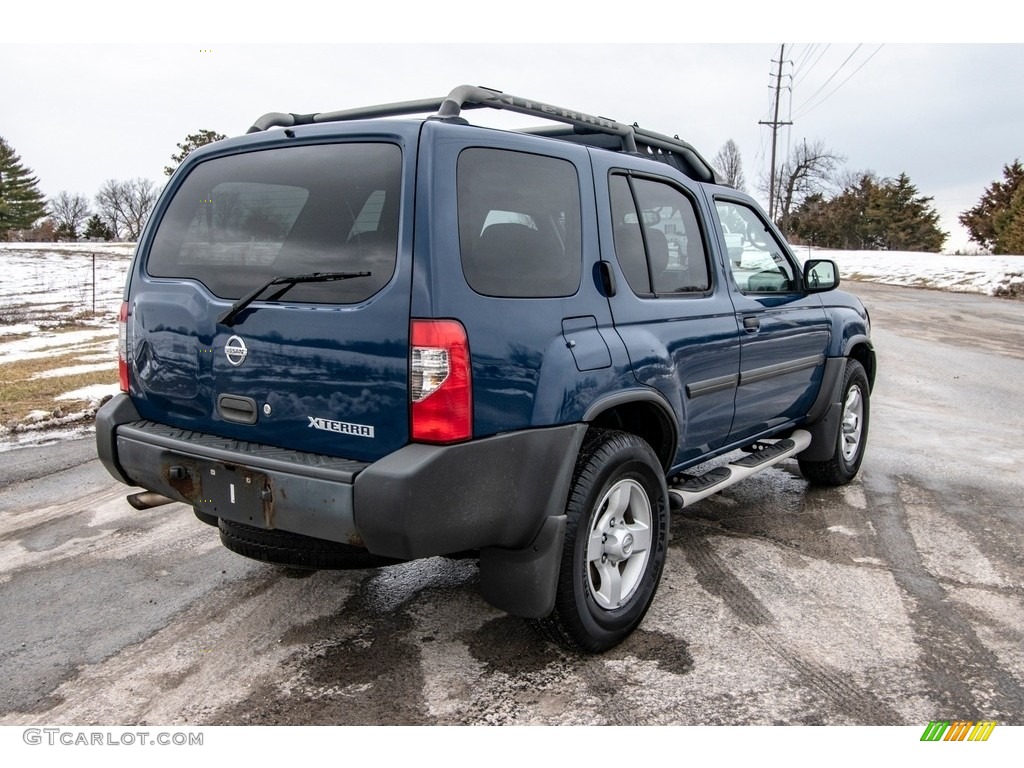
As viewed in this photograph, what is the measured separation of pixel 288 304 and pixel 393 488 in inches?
31.3

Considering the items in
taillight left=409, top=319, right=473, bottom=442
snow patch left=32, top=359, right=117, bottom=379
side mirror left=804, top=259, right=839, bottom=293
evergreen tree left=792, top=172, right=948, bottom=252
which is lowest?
snow patch left=32, top=359, right=117, bottom=379

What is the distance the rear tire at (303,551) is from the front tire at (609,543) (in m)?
0.66

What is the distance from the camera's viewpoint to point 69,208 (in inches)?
3103

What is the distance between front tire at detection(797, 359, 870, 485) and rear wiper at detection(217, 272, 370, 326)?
3.72 metres

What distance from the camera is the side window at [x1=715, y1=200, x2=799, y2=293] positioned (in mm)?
4504

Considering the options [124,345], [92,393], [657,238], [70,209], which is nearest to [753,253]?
[657,238]

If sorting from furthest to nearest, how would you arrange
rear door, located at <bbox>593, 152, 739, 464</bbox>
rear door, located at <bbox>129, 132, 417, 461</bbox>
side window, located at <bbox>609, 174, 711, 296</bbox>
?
1. side window, located at <bbox>609, 174, 711, 296</bbox>
2. rear door, located at <bbox>593, 152, 739, 464</bbox>
3. rear door, located at <bbox>129, 132, 417, 461</bbox>

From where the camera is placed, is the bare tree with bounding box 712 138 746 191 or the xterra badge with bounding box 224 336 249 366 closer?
the xterra badge with bounding box 224 336 249 366

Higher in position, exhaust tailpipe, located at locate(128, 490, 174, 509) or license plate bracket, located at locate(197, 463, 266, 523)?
license plate bracket, located at locate(197, 463, 266, 523)

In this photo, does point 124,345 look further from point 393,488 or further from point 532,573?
point 532,573

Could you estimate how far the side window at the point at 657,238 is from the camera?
361cm

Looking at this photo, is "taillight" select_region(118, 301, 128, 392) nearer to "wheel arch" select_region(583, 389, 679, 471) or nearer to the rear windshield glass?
the rear windshield glass

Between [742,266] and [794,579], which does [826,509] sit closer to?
[794,579]

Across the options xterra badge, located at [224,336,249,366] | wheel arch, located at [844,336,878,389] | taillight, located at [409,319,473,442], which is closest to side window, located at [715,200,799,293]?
wheel arch, located at [844,336,878,389]
